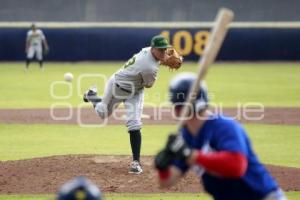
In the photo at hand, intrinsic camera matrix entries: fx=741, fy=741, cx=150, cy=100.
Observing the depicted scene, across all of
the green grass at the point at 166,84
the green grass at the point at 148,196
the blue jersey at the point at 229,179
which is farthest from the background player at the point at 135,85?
the green grass at the point at 166,84

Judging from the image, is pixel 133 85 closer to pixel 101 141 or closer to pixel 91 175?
pixel 91 175

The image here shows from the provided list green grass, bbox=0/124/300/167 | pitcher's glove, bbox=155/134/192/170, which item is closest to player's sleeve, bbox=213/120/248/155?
pitcher's glove, bbox=155/134/192/170

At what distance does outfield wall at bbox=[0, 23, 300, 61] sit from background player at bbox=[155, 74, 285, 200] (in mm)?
29126

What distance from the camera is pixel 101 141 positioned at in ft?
47.4

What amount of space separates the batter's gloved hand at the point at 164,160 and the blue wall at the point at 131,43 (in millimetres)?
29291

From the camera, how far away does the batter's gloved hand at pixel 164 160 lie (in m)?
4.98

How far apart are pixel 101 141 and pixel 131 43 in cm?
2027

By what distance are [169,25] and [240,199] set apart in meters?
31.9

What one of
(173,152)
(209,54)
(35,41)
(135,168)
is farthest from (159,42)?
(35,41)

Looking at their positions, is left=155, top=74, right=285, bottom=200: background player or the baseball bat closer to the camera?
left=155, top=74, right=285, bottom=200: background player

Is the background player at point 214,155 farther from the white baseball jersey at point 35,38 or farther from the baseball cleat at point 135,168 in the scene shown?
the white baseball jersey at point 35,38

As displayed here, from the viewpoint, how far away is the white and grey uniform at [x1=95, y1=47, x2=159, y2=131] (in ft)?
34.8

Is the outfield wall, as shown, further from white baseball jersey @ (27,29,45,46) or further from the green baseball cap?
the green baseball cap

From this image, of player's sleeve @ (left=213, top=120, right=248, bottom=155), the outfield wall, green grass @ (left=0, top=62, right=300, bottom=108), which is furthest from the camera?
the outfield wall
